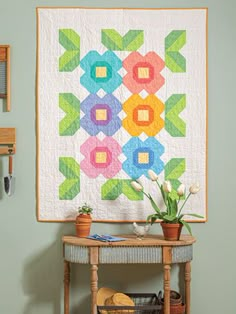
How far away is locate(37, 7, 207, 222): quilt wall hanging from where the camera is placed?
3.38 metres

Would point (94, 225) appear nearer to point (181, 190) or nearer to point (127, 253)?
point (127, 253)

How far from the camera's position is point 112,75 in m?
3.39

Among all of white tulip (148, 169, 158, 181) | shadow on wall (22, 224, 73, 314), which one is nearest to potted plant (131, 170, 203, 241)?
white tulip (148, 169, 158, 181)

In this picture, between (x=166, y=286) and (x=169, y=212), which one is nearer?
(x=166, y=286)

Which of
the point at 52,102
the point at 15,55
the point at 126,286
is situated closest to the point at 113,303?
the point at 126,286

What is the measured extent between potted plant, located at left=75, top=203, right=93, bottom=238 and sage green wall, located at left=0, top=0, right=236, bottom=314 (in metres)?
0.20

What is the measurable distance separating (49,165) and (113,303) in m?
1.01

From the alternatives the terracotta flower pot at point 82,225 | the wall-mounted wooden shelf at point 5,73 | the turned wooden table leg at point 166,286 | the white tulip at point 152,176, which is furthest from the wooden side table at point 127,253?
the wall-mounted wooden shelf at point 5,73

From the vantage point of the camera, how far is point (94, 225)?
340 centimetres

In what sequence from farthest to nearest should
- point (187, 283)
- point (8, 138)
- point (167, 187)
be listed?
point (8, 138) → point (187, 283) → point (167, 187)

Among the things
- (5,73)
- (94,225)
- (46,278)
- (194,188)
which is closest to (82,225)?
(94,225)

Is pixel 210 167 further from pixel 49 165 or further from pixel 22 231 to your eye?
pixel 22 231

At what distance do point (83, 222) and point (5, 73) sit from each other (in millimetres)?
1146

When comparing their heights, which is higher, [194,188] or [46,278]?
[194,188]
